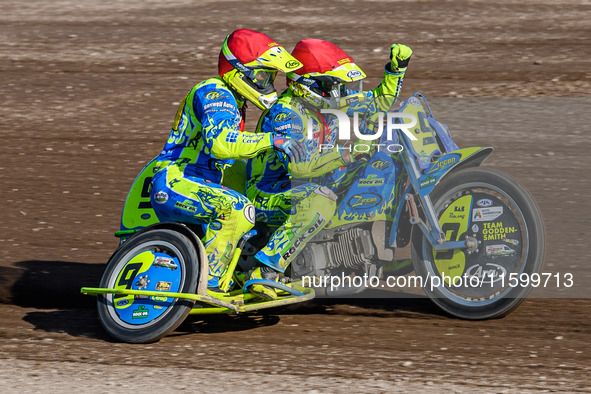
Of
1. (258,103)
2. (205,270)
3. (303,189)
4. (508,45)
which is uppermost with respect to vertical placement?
(508,45)

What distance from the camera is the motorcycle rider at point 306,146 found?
6.86m

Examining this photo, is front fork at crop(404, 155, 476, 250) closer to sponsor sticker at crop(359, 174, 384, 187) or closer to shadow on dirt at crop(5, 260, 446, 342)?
sponsor sticker at crop(359, 174, 384, 187)

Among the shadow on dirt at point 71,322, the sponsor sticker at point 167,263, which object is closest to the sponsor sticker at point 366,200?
the sponsor sticker at point 167,263

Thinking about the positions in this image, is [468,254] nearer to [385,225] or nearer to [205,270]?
[385,225]

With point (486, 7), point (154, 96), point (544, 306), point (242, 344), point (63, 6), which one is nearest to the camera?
point (242, 344)

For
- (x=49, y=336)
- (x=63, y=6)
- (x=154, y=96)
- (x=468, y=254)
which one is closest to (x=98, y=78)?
(x=154, y=96)

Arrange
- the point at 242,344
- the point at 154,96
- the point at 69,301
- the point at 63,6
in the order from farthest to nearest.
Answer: the point at 63,6 → the point at 154,96 → the point at 69,301 → the point at 242,344

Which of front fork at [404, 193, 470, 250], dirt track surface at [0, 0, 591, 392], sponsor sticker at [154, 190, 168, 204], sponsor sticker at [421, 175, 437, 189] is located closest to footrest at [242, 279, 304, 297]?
dirt track surface at [0, 0, 591, 392]

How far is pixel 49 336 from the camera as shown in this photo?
6902 millimetres

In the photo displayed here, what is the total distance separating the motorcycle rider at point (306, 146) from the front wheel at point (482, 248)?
79cm

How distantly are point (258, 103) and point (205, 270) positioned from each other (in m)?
1.30

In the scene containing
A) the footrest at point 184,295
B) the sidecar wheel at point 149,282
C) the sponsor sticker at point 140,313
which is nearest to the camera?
the footrest at point 184,295

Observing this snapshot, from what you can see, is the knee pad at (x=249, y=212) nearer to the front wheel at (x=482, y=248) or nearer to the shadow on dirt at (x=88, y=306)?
the shadow on dirt at (x=88, y=306)

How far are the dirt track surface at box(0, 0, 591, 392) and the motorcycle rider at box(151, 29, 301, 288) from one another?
0.83 m
